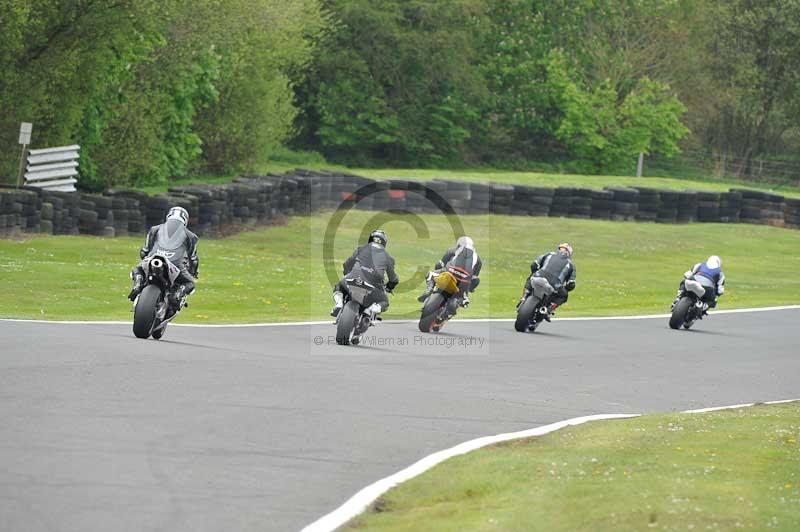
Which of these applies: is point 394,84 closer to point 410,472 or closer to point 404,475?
point 410,472

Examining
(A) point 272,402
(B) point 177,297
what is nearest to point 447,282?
(B) point 177,297

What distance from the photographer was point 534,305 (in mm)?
20031

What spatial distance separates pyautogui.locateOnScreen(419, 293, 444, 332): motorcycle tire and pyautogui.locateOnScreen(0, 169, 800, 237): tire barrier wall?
11.1 m

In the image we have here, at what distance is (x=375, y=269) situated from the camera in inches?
653

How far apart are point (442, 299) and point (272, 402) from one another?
8.06m

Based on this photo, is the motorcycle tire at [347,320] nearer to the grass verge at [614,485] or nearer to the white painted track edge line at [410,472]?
the white painted track edge line at [410,472]

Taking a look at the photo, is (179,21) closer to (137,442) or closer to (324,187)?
(324,187)

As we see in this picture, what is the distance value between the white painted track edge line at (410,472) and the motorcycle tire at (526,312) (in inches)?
289

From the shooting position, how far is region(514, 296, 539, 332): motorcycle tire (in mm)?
20016

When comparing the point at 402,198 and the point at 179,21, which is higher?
the point at 179,21

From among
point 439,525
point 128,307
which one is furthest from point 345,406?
point 128,307

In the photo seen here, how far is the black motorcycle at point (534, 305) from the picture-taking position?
19938 mm

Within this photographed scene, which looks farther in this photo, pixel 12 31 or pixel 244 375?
pixel 12 31

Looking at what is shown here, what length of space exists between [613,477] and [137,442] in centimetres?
304
